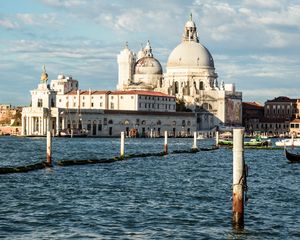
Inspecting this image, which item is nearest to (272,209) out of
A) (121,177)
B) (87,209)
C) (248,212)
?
(248,212)

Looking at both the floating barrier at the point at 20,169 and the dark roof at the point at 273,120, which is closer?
the floating barrier at the point at 20,169

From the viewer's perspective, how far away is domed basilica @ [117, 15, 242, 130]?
14925 centimetres

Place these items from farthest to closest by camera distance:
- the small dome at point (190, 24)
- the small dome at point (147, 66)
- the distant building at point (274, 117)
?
the distant building at point (274, 117) < the small dome at point (190, 24) < the small dome at point (147, 66)

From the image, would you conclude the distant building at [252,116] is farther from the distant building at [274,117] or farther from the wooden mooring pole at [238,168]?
the wooden mooring pole at [238,168]

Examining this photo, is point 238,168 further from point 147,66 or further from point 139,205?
point 147,66

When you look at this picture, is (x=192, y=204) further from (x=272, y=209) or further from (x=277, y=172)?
(x=277, y=172)

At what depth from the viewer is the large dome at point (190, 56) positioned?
149625 millimetres

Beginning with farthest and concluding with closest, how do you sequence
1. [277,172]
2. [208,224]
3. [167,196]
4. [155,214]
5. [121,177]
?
1. [277,172]
2. [121,177]
3. [167,196]
4. [155,214]
5. [208,224]

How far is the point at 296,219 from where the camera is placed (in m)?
21.0

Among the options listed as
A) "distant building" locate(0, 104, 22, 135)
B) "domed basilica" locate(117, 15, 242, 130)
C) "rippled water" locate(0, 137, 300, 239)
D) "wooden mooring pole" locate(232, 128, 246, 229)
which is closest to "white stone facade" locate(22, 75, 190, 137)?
"domed basilica" locate(117, 15, 242, 130)

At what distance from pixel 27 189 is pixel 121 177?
685 cm

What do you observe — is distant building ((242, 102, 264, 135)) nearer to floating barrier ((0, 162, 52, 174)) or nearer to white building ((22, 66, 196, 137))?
white building ((22, 66, 196, 137))

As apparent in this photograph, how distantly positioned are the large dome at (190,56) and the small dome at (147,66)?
5803 millimetres

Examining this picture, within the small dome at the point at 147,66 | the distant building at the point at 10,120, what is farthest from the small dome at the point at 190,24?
the distant building at the point at 10,120
